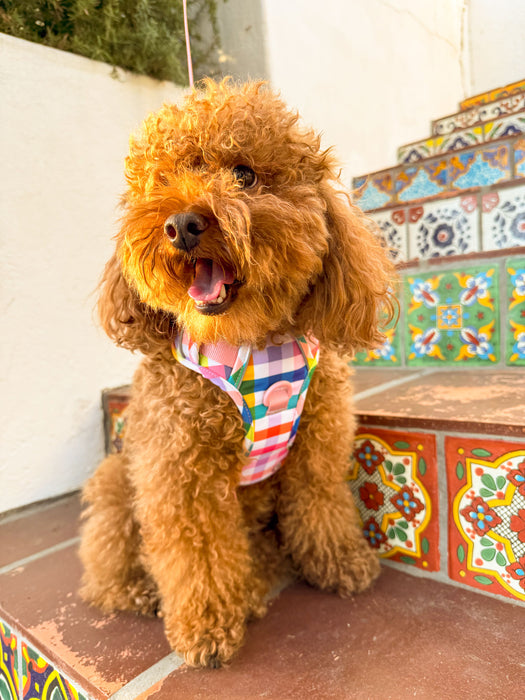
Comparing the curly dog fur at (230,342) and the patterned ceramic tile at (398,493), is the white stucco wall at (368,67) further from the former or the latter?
the patterned ceramic tile at (398,493)

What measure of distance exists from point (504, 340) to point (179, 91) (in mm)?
1774

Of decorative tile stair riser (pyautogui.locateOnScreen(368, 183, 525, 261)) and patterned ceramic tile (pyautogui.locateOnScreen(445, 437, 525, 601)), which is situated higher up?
decorative tile stair riser (pyautogui.locateOnScreen(368, 183, 525, 261))

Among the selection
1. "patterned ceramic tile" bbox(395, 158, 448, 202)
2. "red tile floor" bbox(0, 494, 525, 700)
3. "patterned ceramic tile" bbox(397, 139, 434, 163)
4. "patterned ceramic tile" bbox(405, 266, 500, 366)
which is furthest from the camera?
"patterned ceramic tile" bbox(397, 139, 434, 163)

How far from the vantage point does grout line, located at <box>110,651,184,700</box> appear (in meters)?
0.88

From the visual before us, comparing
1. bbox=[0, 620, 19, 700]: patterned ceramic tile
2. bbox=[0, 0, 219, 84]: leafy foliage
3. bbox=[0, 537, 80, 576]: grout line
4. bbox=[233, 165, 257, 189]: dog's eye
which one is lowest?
bbox=[0, 620, 19, 700]: patterned ceramic tile

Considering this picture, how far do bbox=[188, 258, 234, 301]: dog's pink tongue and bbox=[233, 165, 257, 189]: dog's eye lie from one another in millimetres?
164

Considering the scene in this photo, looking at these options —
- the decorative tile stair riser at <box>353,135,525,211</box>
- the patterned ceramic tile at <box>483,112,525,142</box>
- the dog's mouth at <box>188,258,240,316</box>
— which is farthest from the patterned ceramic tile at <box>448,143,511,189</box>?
the dog's mouth at <box>188,258,240,316</box>

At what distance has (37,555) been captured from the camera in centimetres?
147

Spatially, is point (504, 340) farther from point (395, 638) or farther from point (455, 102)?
point (455, 102)

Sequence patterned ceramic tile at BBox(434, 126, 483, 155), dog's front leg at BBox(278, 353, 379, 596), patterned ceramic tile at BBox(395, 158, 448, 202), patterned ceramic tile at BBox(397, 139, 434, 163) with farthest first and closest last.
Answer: patterned ceramic tile at BBox(397, 139, 434, 163) → patterned ceramic tile at BBox(434, 126, 483, 155) → patterned ceramic tile at BBox(395, 158, 448, 202) → dog's front leg at BBox(278, 353, 379, 596)

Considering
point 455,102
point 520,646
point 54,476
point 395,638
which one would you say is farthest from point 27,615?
point 455,102

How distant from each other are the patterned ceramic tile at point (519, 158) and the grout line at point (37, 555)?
7.20 ft

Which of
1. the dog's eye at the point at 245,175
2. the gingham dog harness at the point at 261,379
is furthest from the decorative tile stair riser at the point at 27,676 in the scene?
the dog's eye at the point at 245,175

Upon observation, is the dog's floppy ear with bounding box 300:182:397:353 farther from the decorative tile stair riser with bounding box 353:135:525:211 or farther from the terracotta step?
the terracotta step
